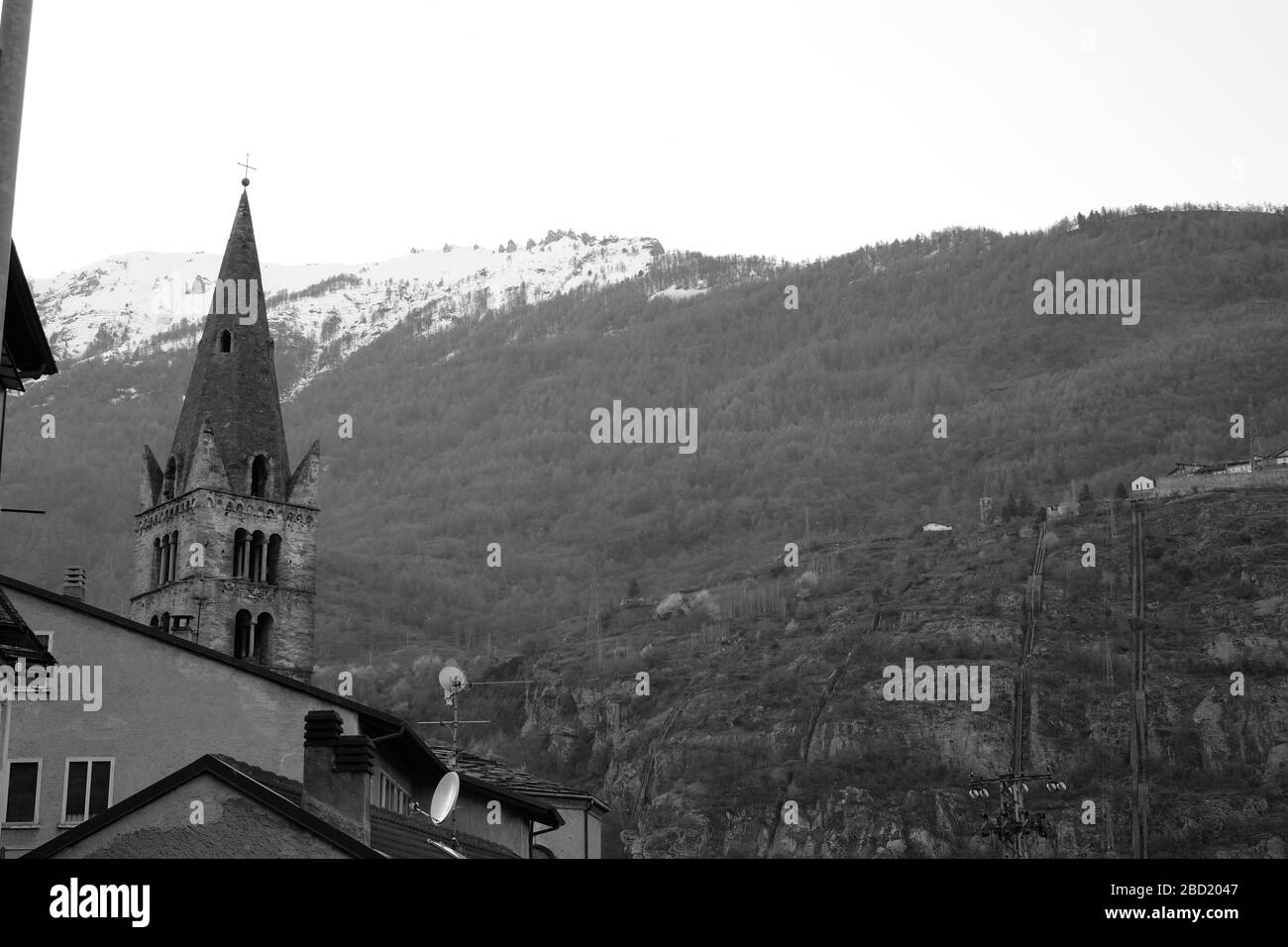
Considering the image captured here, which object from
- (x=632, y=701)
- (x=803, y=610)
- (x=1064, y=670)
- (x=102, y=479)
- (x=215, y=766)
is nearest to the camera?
(x=215, y=766)

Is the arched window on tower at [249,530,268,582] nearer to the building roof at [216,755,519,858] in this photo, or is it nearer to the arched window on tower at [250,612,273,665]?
the arched window on tower at [250,612,273,665]

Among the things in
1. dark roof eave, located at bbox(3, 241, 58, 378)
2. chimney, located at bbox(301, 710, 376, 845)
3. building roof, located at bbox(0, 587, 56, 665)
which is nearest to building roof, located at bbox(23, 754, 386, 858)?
building roof, located at bbox(0, 587, 56, 665)

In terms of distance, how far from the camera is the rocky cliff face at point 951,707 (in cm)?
12900

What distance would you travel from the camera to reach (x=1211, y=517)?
17162 cm

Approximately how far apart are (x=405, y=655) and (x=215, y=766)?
546 feet

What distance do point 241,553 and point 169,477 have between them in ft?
19.6

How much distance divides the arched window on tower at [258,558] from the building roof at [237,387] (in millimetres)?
2026

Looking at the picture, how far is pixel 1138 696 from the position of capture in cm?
14138

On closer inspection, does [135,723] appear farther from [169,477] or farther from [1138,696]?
[1138,696]

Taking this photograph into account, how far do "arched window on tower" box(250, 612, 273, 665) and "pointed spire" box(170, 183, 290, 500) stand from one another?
5.78m

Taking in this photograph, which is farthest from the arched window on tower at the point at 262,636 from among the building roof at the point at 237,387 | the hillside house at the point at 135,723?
the hillside house at the point at 135,723
